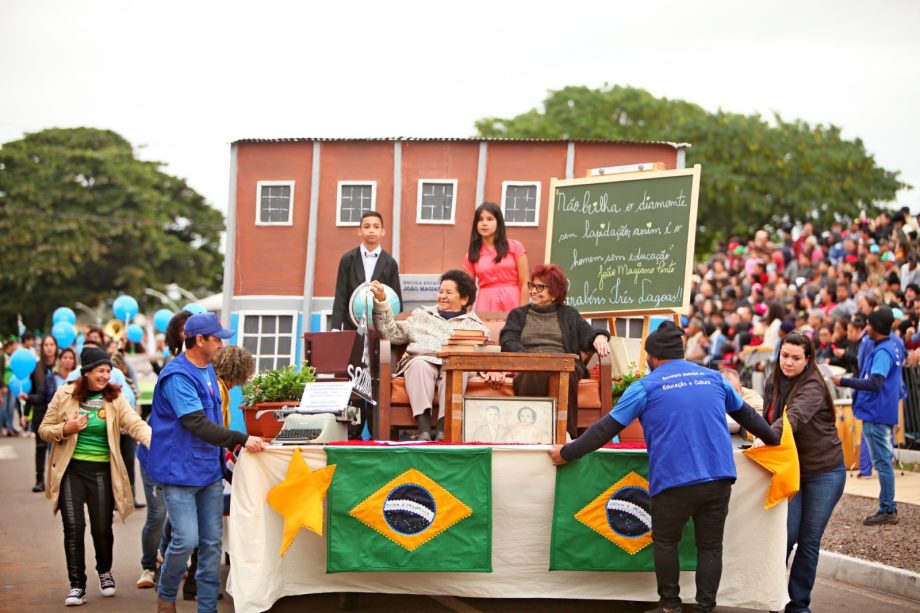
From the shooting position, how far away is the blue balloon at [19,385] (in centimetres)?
2486

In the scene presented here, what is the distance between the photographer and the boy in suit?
10930 millimetres

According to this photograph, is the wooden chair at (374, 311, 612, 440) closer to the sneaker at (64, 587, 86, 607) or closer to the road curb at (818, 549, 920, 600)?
the sneaker at (64, 587, 86, 607)

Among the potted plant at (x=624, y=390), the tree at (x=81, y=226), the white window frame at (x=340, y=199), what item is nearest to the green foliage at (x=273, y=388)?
the potted plant at (x=624, y=390)

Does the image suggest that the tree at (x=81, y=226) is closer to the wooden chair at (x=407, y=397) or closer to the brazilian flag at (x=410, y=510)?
the wooden chair at (x=407, y=397)

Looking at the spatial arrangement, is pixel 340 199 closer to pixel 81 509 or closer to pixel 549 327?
pixel 549 327

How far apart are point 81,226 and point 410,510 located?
51692 millimetres

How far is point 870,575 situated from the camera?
9.71m

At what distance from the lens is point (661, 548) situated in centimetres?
723

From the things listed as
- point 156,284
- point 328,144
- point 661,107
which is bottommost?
point 156,284

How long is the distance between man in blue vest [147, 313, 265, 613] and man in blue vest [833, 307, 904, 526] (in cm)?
624

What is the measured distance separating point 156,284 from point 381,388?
5345cm

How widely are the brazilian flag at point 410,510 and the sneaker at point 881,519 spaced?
519 cm

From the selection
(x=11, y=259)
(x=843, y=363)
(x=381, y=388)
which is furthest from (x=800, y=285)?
(x=11, y=259)

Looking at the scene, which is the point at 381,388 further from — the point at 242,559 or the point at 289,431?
the point at 242,559
